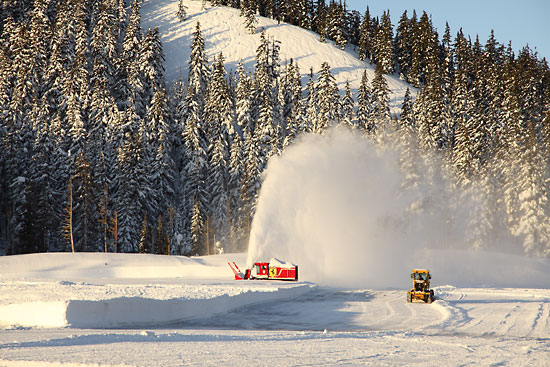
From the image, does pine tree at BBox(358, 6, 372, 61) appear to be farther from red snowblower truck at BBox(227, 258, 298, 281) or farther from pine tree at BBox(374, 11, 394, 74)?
red snowblower truck at BBox(227, 258, 298, 281)

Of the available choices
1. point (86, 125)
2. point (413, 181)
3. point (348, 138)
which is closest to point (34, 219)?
point (86, 125)

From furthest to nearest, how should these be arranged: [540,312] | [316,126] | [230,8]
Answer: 1. [230,8]
2. [316,126]
3. [540,312]

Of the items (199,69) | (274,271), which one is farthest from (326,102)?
(274,271)

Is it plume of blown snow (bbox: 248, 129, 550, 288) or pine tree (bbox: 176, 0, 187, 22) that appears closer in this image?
plume of blown snow (bbox: 248, 129, 550, 288)

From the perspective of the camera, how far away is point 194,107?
7006cm

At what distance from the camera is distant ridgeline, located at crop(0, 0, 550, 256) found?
53.6 m

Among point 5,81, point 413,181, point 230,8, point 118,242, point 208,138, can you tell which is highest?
point 230,8

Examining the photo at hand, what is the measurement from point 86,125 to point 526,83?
2715 inches

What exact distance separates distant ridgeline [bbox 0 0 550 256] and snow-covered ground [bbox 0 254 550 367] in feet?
97.9

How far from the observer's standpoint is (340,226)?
37812 millimetres

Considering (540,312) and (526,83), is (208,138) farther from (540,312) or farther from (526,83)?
(540,312)

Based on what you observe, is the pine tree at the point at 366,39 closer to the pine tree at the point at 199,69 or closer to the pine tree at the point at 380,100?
the pine tree at the point at 380,100

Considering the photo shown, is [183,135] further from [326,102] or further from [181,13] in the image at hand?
[181,13]

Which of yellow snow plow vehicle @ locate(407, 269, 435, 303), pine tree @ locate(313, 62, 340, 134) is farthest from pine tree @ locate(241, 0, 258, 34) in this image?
yellow snow plow vehicle @ locate(407, 269, 435, 303)
